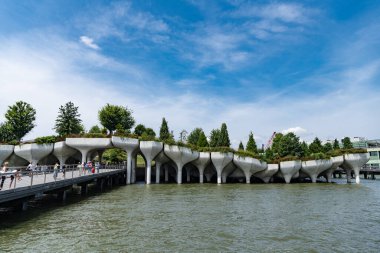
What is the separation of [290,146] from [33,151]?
A: 51.4 meters

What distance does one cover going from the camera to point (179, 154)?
40.8m

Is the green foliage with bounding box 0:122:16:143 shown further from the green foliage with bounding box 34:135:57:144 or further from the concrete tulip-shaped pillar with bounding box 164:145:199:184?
the concrete tulip-shaped pillar with bounding box 164:145:199:184

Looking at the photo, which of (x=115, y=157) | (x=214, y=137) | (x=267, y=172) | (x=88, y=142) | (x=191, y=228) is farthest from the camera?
(x=214, y=137)

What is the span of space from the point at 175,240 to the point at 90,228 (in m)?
4.80

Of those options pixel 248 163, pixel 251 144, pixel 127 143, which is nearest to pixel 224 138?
pixel 251 144

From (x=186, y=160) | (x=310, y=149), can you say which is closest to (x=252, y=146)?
(x=310, y=149)

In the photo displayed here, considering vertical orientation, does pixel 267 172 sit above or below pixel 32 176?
below

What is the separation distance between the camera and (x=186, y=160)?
4234cm

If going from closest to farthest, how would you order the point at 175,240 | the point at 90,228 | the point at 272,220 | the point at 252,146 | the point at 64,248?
the point at 64,248
the point at 175,240
the point at 90,228
the point at 272,220
the point at 252,146

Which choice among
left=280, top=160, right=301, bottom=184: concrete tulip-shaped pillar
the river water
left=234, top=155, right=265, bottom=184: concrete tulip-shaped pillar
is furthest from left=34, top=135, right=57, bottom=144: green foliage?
left=280, top=160, right=301, bottom=184: concrete tulip-shaped pillar

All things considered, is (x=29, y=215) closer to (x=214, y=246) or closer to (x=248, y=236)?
(x=214, y=246)

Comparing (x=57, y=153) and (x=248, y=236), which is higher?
(x=57, y=153)

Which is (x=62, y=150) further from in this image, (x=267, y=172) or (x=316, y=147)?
(x=316, y=147)

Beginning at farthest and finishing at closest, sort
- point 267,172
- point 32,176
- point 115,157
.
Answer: point 115,157
point 267,172
point 32,176
